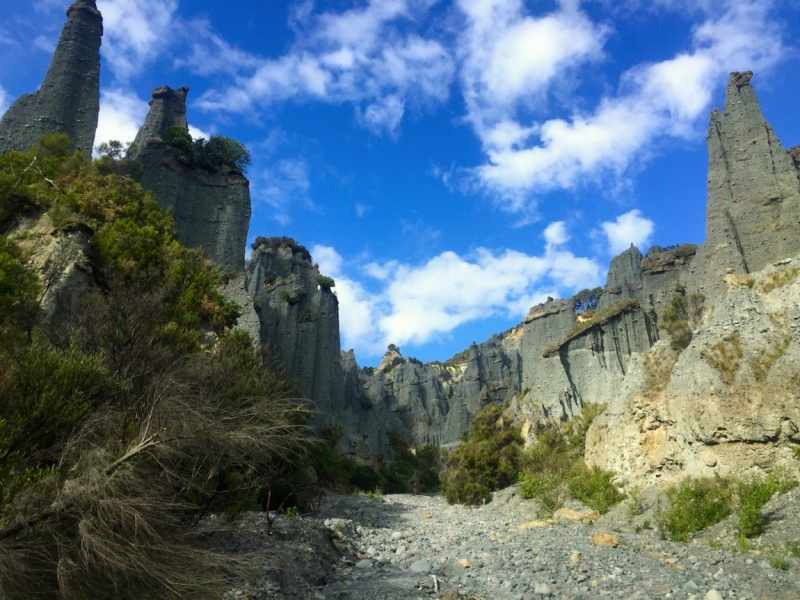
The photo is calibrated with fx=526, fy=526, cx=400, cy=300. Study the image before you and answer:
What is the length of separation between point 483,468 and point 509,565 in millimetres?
21484

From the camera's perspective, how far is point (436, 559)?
15859mm

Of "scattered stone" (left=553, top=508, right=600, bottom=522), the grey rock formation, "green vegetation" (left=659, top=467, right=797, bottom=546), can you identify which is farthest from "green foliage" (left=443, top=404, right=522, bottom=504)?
the grey rock formation

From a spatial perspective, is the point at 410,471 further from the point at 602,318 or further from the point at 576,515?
the point at 576,515

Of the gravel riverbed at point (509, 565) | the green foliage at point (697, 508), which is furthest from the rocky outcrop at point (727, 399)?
the gravel riverbed at point (509, 565)

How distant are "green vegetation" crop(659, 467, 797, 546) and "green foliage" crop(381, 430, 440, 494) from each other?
98.2ft

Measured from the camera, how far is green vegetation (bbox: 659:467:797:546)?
1438cm

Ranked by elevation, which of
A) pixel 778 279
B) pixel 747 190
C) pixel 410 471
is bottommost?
pixel 410 471

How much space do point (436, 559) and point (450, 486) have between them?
21.1 metres

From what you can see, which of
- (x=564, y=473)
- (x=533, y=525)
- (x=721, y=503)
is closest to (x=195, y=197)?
(x=533, y=525)

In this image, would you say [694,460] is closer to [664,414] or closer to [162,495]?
[664,414]

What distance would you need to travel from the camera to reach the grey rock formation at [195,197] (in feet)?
105

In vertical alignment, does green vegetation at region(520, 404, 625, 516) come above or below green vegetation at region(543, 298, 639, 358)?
below

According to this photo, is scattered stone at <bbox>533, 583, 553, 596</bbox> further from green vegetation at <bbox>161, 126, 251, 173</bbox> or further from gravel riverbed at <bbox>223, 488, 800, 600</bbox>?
green vegetation at <bbox>161, 126, 251, 173</bbox>

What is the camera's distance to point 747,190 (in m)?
30.5
